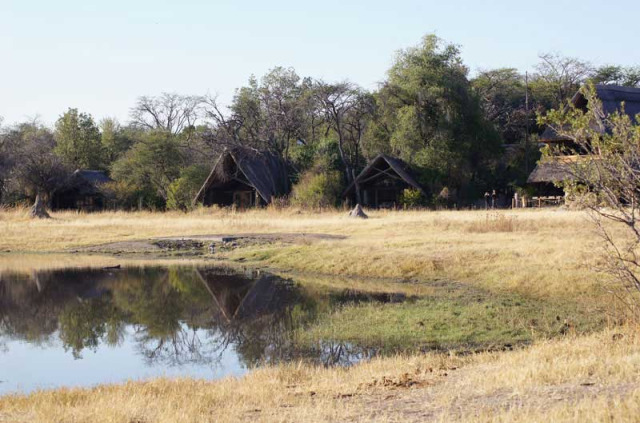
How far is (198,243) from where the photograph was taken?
103ft

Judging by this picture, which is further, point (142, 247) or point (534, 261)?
point (142, 247)

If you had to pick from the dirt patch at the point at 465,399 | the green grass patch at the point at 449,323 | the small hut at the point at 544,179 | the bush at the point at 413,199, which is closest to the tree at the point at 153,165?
the bush at the point at 413,199

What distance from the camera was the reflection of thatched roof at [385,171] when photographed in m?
46.2

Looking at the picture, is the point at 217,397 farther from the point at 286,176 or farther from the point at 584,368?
the point at 286,176

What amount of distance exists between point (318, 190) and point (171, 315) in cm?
2892

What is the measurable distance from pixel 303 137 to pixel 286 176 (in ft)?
21.7

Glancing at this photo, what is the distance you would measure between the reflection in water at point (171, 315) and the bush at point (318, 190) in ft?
67.4

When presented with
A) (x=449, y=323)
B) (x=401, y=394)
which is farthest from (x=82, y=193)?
(x=401, y=394)

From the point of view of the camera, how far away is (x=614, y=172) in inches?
453

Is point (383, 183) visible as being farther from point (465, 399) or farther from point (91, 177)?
point (465, 399)

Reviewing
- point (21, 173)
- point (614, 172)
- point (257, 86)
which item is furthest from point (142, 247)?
point (257, 86)

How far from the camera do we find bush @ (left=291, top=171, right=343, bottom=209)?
46031 millimetres

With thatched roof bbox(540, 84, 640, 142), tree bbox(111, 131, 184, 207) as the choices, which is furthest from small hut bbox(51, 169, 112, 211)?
thatched roof bbox(540, 84, 640, 142)

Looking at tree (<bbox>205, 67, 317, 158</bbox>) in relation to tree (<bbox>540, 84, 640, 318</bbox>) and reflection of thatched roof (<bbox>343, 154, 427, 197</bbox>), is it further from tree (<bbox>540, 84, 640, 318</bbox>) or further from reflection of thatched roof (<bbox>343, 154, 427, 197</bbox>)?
tree (<bbox>540, 84, 640, 318</bbox>)
